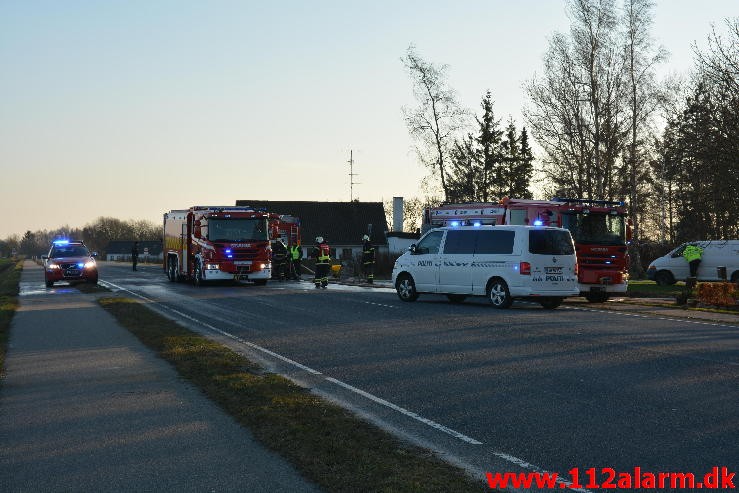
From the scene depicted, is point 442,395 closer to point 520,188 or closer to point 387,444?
point 387,444

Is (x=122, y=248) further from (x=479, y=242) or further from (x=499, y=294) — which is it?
(x=499, y=294)

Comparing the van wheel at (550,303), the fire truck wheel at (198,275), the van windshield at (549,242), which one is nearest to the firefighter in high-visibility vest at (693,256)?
the van wheel at (550,303)

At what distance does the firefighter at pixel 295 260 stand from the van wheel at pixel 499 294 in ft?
57.8

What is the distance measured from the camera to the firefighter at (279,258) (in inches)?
1464

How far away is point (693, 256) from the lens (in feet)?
106

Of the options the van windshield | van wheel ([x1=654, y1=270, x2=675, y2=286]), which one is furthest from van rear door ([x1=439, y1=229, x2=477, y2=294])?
van wheel ([x1=654, y1=270, x2=675, y2=286])

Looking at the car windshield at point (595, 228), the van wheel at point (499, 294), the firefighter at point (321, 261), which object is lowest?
the van wheel at point (499, 294)

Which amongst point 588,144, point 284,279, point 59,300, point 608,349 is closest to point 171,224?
point 284,279

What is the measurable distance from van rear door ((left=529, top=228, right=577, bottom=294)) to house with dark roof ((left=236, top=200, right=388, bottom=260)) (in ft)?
230

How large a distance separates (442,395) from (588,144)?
3591 centimetres

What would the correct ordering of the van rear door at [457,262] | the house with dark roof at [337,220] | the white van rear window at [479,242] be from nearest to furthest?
the white van rear window at [479,242] < the van rear door at [457,262] < the house with dark roof at [337,220]

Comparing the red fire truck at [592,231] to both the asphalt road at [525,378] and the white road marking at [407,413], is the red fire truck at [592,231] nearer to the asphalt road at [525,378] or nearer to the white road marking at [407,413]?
the asphalt road at [525,378]

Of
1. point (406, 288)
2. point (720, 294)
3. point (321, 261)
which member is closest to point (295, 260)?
point (321, 261)

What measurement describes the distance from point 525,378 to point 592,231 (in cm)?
1420
